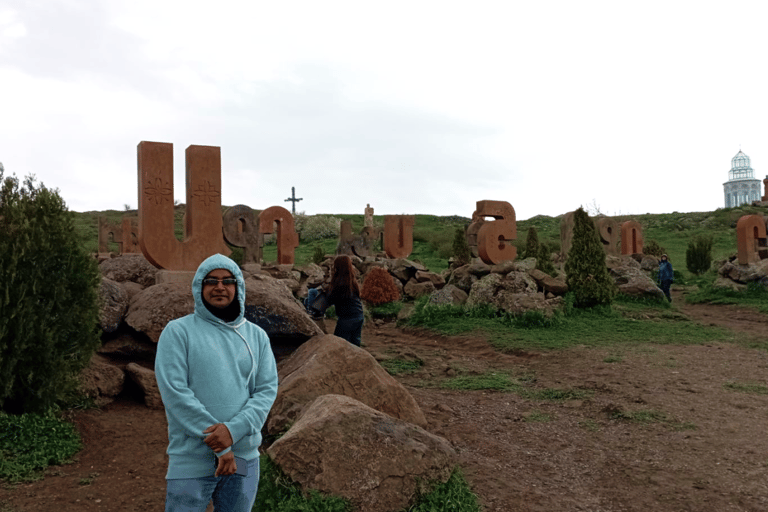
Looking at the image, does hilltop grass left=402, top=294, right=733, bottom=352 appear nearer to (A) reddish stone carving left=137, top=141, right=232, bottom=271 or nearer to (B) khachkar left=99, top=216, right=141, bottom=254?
(A) reddish stone carving left=137, top=141, right=232, bottom=271

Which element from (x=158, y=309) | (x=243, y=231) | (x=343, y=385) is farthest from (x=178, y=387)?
(x=243, y=231)

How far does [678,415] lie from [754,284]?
12.7 meters

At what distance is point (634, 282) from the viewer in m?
14.9

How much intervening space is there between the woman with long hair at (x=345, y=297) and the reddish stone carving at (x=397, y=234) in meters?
11.1

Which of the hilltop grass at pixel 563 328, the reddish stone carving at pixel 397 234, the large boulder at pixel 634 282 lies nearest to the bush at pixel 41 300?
the hilltop grass at pixel 563 328

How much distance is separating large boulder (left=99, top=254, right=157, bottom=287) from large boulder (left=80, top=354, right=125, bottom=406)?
3.37m

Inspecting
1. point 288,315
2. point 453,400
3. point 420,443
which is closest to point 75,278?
point 288,315

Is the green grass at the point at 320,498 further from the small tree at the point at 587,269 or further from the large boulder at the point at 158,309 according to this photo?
the small tree at the point at 587,269

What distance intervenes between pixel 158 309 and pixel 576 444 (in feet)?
14.4

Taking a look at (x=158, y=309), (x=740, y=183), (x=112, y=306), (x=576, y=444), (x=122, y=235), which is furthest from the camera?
(x=740, y=183)

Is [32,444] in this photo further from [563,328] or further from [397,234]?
[397,234]

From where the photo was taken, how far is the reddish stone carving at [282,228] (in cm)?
1644

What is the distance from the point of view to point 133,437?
5082 millimetres

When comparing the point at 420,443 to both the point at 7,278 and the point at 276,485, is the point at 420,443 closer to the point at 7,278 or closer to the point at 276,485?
the point at 276,485
